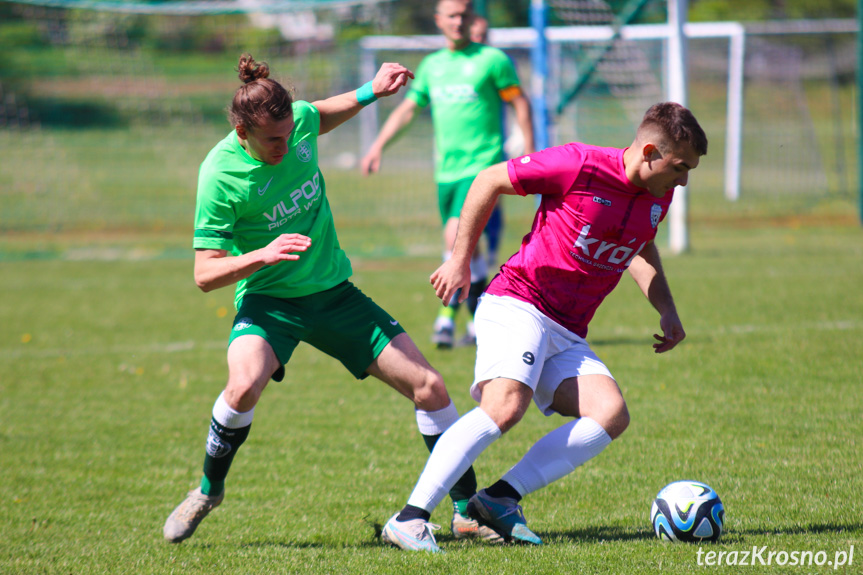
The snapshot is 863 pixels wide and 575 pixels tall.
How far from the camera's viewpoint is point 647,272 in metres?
3.79

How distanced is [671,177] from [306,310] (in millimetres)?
1602

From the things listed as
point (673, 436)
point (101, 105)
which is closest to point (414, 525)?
point (673, 436)

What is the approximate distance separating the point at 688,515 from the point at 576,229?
1175 millimetres

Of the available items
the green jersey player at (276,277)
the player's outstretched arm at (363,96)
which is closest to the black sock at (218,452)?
the green jersey player at (276,277)

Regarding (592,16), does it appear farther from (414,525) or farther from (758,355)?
(414,525)

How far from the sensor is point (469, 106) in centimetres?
727

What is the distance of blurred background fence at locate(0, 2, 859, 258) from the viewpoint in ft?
49.0

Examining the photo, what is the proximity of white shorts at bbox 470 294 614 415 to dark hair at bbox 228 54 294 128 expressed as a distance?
1129mm

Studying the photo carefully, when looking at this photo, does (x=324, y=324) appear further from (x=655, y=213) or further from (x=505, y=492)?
(x=655, y=213)

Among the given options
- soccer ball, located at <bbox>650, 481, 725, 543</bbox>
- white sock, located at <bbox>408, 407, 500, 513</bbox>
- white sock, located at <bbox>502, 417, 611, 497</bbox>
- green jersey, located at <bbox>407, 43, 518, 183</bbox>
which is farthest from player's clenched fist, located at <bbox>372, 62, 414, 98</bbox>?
green jersey, located at <bbox>407, 43, 518, 183</bbox>

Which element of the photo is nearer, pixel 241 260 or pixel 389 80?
pixel 241 260

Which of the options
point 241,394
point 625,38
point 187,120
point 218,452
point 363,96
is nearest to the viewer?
point 241,394
